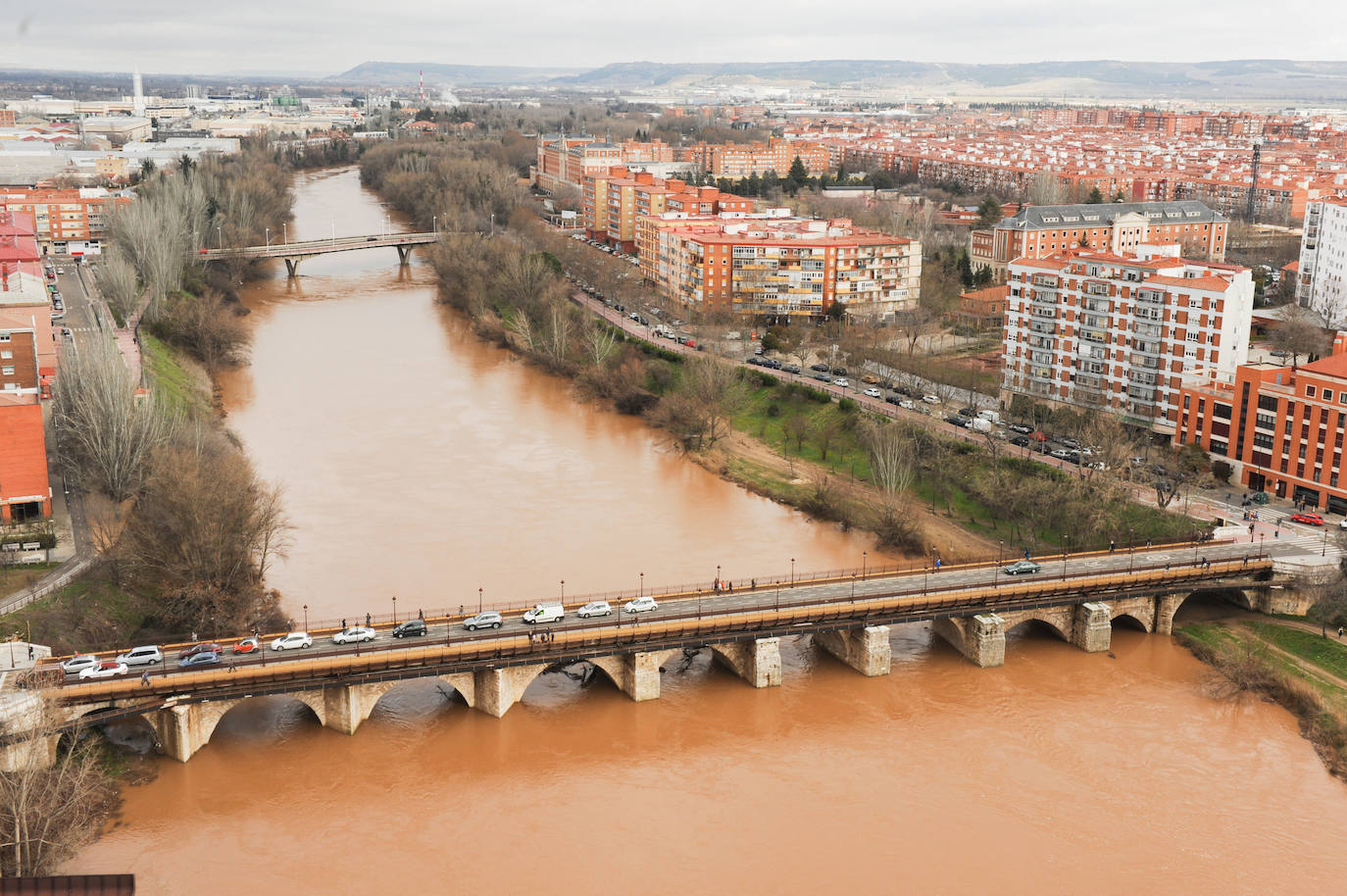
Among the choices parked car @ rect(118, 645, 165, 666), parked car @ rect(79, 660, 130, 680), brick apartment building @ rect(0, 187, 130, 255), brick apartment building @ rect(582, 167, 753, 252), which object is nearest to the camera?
parked car @ rect(79, 660, 130, 680)

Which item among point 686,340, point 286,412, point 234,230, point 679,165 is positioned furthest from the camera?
point 679,165

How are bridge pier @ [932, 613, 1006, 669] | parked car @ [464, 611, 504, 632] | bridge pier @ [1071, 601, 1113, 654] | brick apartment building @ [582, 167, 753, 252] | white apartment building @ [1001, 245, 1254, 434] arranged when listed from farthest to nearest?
brick apartment building @ [582, 167, 753, 252] < white apartment building @ [1001, 245, 1254, 434] < bridge pier @ [1071, 601, 1113, 654] < bridge pier @ [932, 613, 1006, 669] < parked car @ [464, 611, 504, 632]

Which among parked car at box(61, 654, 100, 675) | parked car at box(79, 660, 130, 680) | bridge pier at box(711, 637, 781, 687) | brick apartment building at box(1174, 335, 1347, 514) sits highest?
brick apartment building at box(1174, 335, 1347, 514)

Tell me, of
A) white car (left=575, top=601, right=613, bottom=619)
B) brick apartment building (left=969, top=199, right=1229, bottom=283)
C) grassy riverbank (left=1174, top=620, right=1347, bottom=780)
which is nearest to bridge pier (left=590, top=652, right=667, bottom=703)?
white car (left=575, top=601, right=613, bottom=619)

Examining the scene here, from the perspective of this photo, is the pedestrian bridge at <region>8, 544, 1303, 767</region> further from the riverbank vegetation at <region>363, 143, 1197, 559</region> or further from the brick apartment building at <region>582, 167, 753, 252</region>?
the brick apartment building at <region>582, 167, 753, 252</region>

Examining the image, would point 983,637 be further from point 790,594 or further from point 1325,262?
point 1325,262

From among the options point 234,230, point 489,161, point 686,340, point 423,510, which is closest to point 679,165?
point 489,161

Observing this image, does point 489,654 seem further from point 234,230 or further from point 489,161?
point 489,161
